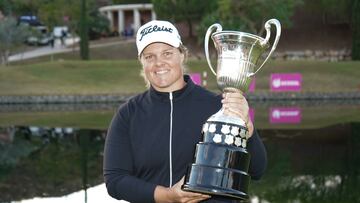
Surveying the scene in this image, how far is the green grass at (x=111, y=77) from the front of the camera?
27.3 m

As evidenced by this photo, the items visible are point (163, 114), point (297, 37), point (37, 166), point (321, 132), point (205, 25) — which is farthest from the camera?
point (297, 37)

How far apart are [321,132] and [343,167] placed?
519 centimetres

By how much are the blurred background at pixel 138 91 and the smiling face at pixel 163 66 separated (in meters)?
5.91

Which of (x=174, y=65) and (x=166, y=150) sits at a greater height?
(x=174, y=65)

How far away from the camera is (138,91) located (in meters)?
26.6

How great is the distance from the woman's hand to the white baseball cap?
0.60 metres

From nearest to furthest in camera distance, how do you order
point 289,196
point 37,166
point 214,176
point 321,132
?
point 214,176 < point 289,196 < point 37,166 < point 321,132

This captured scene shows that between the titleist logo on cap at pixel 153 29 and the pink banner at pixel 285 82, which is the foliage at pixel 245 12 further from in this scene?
the titleist logo on cap at pixel 153 29

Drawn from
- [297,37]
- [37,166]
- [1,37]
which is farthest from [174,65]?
[297,37]

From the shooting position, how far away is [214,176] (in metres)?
2.63

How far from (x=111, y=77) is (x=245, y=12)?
840cm

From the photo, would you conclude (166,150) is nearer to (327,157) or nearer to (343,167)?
(343,167)

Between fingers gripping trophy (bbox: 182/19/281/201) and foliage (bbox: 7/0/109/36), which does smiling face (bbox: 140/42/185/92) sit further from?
foliage (bbox: 7/0/109/36)

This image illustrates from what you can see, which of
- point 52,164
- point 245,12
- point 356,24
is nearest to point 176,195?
point 52,164
